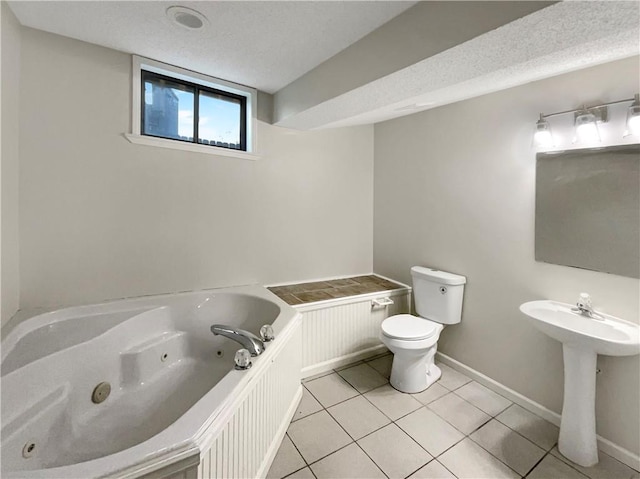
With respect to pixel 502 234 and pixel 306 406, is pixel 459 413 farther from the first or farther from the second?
pixel 502 234

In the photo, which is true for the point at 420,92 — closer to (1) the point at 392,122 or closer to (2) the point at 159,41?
(1) the point at 392,122

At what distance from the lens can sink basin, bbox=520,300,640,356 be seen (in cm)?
130

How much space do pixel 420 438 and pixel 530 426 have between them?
74cm

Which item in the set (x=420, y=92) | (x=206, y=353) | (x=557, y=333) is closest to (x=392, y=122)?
(x=420, y=92)

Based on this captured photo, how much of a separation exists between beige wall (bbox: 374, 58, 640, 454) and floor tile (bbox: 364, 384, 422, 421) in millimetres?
660

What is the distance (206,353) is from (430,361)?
1721mm

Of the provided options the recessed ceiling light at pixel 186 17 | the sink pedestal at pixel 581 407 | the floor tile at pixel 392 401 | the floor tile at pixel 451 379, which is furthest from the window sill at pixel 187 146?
the sink pedestal at pixel 581 407

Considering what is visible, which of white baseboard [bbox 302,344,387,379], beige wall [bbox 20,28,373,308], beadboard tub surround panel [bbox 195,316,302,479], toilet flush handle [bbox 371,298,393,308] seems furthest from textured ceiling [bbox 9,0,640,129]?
white baseboard [bbox 302,344,387,379]

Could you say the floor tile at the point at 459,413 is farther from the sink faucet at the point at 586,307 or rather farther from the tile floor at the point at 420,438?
the sink faucet at the point at 586,307

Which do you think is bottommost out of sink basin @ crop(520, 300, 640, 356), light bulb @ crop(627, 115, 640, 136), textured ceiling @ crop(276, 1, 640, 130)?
sink basin @ crop(520, 300, 640, 356)

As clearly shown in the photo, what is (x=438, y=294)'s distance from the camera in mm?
2260

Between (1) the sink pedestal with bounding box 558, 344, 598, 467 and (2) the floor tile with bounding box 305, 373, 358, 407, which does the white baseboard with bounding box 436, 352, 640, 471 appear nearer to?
(1) the sink pedestal with bounding box 558, 344, 598, 467

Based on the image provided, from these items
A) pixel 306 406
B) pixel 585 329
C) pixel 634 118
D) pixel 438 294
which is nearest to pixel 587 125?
pixel 634 118

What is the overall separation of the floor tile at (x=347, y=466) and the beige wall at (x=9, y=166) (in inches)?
72.6
